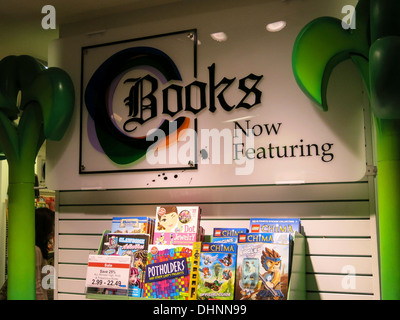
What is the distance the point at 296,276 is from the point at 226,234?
53cm

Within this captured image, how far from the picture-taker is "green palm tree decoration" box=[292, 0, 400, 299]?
216 cm

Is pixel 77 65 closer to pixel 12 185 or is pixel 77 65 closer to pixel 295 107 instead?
pixel 12 185

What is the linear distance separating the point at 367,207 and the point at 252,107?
3.33 feet

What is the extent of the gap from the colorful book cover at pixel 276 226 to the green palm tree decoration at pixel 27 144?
172 centimetres

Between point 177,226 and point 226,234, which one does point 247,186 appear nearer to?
point 226,234

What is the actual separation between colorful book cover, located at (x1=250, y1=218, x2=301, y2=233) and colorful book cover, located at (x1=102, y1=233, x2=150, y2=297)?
736 millimetres

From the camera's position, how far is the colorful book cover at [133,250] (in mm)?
2816

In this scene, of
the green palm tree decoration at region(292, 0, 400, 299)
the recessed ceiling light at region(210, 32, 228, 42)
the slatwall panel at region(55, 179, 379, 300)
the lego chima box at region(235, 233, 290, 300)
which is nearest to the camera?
the green palm tree decoration at region(292, 0, 400, 299)

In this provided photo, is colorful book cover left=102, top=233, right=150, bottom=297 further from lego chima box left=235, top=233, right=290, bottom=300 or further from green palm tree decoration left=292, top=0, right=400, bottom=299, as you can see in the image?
green palm tree decoration left=292, top=0, right=400, bottom=299

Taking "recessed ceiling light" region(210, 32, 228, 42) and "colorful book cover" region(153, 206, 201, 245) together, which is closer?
"colorful book cover" region(153, 206, 201, 245)

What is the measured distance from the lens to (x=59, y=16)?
374 cm

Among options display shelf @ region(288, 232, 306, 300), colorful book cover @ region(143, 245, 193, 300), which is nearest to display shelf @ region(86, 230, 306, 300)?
display shelf @ region(288, 232, 306, 300)
